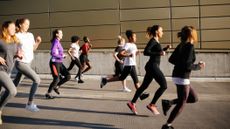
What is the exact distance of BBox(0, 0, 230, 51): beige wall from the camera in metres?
15.4

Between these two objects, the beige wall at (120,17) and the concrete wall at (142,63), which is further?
the beige wall at (120,17)

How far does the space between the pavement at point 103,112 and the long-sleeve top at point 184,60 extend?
1061mm

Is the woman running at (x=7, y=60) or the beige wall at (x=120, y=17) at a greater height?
the beige wall at (x=120, y=17)

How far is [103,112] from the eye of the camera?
802cm

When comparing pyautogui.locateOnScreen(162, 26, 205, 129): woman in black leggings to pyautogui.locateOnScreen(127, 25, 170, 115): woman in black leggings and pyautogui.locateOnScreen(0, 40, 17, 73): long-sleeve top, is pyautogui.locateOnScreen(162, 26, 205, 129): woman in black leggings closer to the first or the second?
pyautogui.locateOnScreen(127, 25, 170, 115): woman in black leggings

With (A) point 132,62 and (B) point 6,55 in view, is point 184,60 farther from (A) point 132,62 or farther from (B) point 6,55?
(A) point 132,62

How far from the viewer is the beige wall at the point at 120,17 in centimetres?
1545

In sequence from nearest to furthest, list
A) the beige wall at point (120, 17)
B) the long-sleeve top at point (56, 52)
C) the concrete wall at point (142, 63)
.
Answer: the long-sleeve top at point (56, 52) → the concrete wall at point (142, 63) → the beige wall at point (120, 17)

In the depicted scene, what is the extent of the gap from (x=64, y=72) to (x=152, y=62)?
296cm

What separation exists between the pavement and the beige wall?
4.66 meters

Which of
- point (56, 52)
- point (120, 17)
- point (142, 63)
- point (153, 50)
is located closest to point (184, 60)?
point (153, 50)

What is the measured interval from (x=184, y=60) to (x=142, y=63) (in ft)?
27.7

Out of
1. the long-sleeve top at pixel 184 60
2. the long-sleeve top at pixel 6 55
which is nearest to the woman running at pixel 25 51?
the long-sleeve top at pixel 6 55

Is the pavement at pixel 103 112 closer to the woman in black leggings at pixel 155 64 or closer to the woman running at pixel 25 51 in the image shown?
the woman in black leggings at pixel 155 64
